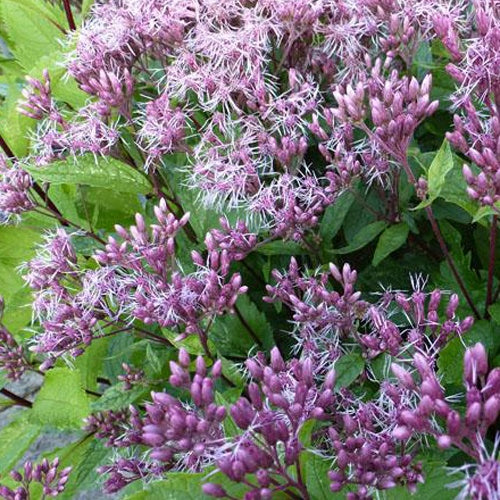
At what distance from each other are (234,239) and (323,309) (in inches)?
7.9

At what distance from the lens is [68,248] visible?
55.9 inches

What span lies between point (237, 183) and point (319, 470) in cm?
53

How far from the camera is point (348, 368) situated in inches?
48.9

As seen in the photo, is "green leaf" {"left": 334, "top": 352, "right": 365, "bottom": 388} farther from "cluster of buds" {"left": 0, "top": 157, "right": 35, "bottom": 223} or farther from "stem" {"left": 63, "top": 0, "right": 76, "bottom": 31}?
"stem" {"left": 63, "top": 0, "right": 76, "bottom": 31}

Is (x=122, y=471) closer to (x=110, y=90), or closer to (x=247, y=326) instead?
(x=247, y=326)

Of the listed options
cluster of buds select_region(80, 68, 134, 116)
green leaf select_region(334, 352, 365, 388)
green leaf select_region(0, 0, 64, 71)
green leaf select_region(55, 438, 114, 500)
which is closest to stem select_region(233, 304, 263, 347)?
green leaf select_region(334, 352, 365, 388)

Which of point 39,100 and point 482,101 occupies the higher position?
point 39,100

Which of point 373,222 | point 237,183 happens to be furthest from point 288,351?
point 237,183

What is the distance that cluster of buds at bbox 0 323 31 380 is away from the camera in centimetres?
147

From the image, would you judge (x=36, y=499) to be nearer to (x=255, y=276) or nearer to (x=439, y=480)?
(x=255, y=276)

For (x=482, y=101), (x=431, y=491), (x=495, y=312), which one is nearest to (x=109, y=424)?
(x=431, y=491)

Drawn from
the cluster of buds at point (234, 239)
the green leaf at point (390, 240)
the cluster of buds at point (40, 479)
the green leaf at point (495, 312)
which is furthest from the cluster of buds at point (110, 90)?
the green leaf at point (495, 312)

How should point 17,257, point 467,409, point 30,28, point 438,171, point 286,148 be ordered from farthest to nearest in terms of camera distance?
point 30,28
point 17,257
point 286,148
point 438,171
point 467,409

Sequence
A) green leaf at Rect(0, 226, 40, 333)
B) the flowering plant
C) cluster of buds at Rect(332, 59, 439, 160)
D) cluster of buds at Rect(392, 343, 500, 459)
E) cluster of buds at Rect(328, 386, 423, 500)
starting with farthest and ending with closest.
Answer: green leaf at Rect(0, 226, 40, 333), cluster of buds at Rect(332, 59, 439, 160), the flowering plant, cluster of buds at Rect(328, 386, 423, 500), cluster of buds at Rect(392, 343, 500, 459)
